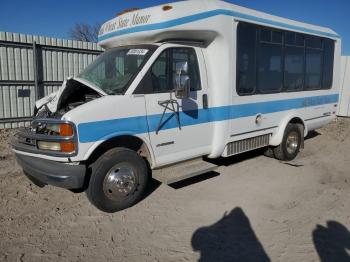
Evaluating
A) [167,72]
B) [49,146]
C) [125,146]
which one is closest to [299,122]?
[167,72]

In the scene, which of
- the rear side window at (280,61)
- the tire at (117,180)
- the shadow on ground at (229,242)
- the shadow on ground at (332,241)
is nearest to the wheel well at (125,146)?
the tire at (117,180)

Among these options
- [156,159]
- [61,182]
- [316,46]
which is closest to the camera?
[61,182]

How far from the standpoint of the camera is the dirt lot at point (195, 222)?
12.3 ft

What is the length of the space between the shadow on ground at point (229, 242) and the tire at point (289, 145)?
312cm

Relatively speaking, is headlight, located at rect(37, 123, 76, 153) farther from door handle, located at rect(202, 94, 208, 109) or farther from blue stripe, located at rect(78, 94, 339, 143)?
door handle, located at rect(202, 94, 208, 109)

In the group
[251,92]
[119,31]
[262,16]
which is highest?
[262,16]

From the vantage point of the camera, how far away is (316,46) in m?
7.89

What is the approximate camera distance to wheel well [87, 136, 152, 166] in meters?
4.62

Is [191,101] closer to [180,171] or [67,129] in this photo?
[180,171]

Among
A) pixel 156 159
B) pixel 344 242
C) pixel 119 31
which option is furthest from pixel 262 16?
pixel 344 242

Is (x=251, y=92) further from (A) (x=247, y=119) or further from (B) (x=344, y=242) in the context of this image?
(B) (x=344, y=242)

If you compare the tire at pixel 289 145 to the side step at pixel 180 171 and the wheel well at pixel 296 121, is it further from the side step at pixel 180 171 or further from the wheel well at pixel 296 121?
the side step at pixel 180 171

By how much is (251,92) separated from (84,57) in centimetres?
803

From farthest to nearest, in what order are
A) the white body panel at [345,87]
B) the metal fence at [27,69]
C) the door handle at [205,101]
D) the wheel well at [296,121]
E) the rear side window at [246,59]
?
1. the white body panel at [345,87]
2. the metal fence at [27,69]
3. the wheel well at [296,121]
4. the rear side window at [246,59]
5. the door handle at [205,101]
